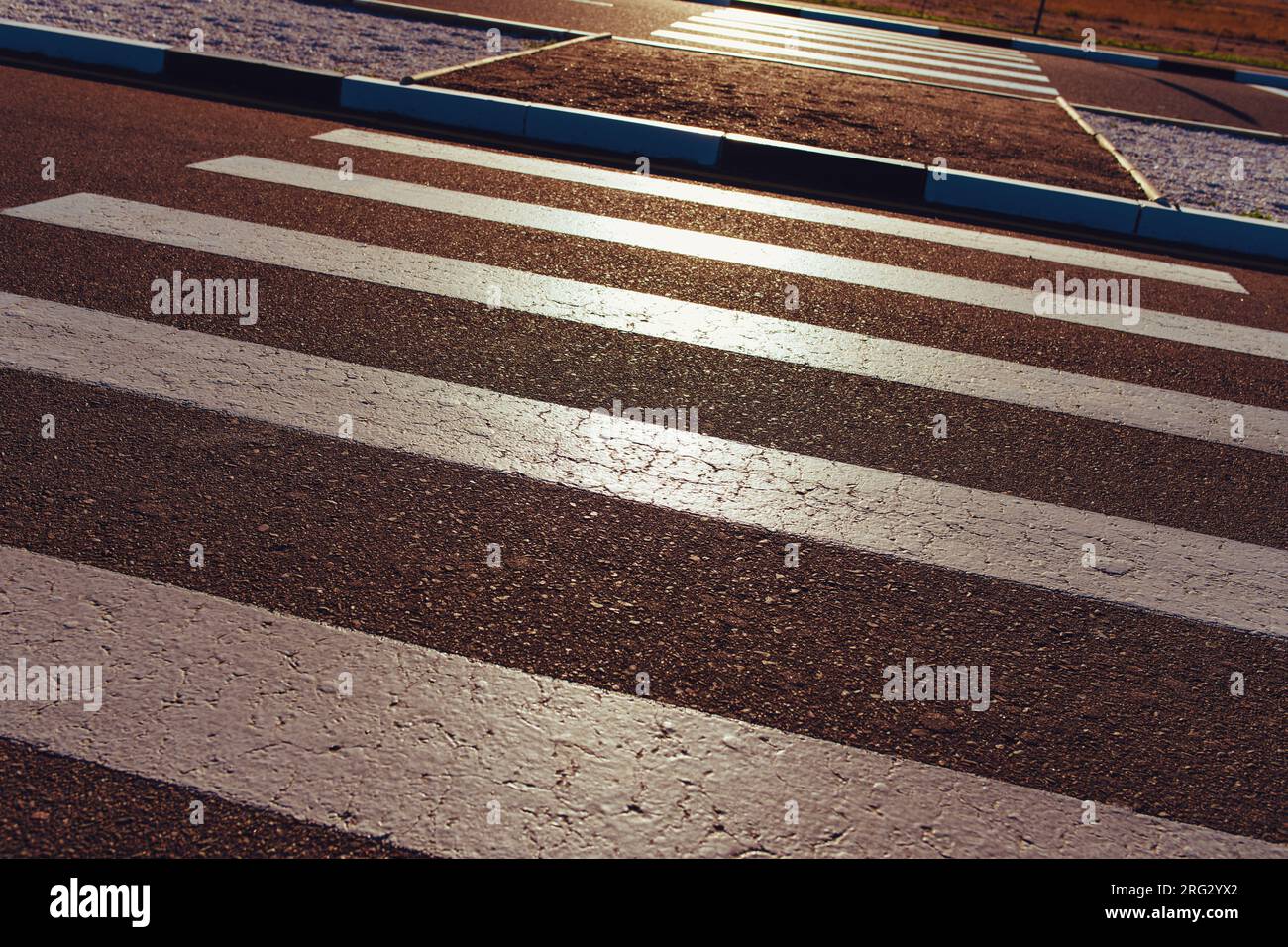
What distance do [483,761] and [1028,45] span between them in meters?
18.5

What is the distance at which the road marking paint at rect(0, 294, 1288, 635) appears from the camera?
3.35 m

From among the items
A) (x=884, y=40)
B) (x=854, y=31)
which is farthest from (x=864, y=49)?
(x=854, y=31)

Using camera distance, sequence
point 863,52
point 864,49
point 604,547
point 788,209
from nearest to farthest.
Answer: point 604,547, point 788,209, point 863,52, point 864,49

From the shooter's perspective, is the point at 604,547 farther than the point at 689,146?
No

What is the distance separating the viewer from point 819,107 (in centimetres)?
938

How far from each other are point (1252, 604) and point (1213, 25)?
35702 mm

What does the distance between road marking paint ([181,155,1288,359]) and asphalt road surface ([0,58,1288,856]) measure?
2.0 inches

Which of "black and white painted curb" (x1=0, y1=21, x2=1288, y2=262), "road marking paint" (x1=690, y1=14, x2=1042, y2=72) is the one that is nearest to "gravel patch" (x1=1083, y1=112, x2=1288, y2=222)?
"black and white painted curb" (x1=0, y1=21, x2=1288, y2=262)

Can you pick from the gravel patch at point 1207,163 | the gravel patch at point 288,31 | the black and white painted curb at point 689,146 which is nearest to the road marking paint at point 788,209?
the black and white painted curb at point 689,146

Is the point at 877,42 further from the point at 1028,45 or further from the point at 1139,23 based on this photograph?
the point at 1139,23

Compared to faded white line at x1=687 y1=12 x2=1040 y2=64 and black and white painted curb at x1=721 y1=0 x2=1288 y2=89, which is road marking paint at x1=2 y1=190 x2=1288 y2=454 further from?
black and white painted curb at x1=721 y1=0 x2=1288 y2=89

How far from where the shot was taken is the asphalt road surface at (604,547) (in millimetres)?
2359

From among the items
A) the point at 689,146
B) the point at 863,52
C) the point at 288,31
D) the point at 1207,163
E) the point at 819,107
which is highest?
the point at 863,52
